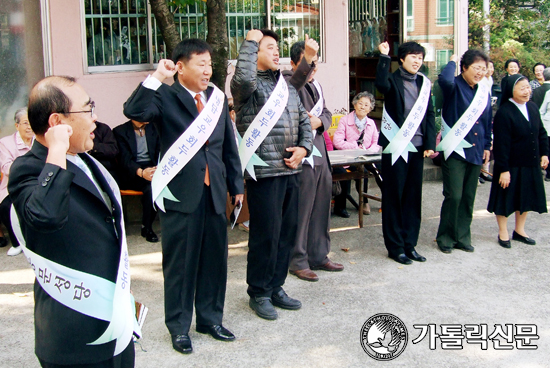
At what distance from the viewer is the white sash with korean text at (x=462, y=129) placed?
601 cm

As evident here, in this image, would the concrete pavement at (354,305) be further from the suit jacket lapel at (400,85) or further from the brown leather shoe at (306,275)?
the suit jacket lapel at (400,85)

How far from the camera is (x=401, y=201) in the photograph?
231 inches

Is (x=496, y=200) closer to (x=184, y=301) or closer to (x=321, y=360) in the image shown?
(x=321, y=360)

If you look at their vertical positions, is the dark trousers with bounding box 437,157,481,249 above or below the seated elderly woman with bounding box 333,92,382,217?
below

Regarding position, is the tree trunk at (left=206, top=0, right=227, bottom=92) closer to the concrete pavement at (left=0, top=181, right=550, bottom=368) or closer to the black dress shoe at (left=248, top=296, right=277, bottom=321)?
the concrete pavement at (left=0, top=181, right=550, bottom=368)

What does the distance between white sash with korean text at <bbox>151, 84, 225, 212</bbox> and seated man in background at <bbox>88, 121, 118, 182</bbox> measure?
277 cm

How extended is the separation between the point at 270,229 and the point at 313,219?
1.20 meters

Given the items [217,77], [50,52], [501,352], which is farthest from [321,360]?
→ [50,52]

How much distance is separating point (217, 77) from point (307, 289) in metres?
2.77

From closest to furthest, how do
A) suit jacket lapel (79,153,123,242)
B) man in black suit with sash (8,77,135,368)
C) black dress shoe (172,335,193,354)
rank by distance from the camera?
man in black suit with sash (8,77,135,368), suit jacket lapel (79,153,123,242), black dress shoe (172,335,193,354)

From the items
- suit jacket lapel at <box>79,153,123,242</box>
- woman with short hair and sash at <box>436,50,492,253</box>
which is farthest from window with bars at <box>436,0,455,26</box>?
suit jacket lapel at <box>79,153,123,242</box>

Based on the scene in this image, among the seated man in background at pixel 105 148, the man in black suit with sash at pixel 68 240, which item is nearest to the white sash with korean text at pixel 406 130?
the seated man in background at pixel 105 148

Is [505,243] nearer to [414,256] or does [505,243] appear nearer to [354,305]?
[414,256]

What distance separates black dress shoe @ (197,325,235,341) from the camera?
417cm
